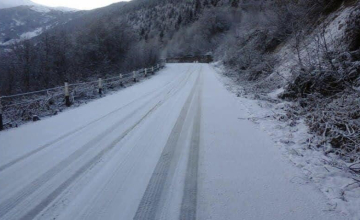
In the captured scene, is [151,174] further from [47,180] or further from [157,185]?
[47,180]

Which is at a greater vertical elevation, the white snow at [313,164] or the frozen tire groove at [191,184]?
the white snow at [313,164]

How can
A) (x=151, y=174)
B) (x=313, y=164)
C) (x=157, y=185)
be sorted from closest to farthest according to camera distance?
(x=157, y=185) → (x=151, y=174) → (x=313, y=164)

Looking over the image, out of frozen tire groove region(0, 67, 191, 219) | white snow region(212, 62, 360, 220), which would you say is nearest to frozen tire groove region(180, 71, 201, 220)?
white snow region(212, 62, 360, 220)

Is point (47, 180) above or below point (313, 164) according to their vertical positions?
below

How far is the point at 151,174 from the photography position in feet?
11.9

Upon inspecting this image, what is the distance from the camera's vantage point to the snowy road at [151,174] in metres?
2.77

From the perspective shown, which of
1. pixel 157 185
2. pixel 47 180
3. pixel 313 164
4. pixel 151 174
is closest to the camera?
pixel 157 185

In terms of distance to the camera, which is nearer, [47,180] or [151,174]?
[47,180]

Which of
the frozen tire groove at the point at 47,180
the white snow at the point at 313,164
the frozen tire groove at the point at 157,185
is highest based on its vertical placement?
the white snow at the point at 313,164

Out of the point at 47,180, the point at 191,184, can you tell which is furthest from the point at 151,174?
the point at 47,180

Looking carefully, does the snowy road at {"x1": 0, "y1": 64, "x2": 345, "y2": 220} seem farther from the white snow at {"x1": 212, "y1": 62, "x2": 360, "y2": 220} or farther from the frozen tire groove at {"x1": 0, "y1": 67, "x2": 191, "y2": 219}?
the white snow at {"x1": 212, "y1": 62, "x2": 360, "y2": 220}

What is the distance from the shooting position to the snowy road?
2.77 metres

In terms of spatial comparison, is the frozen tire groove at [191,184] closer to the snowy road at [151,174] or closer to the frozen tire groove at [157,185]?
the snowy road at [151,174]

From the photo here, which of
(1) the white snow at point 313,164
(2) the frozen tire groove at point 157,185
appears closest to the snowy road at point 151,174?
(2) the frozen tire groove at point 157,185
